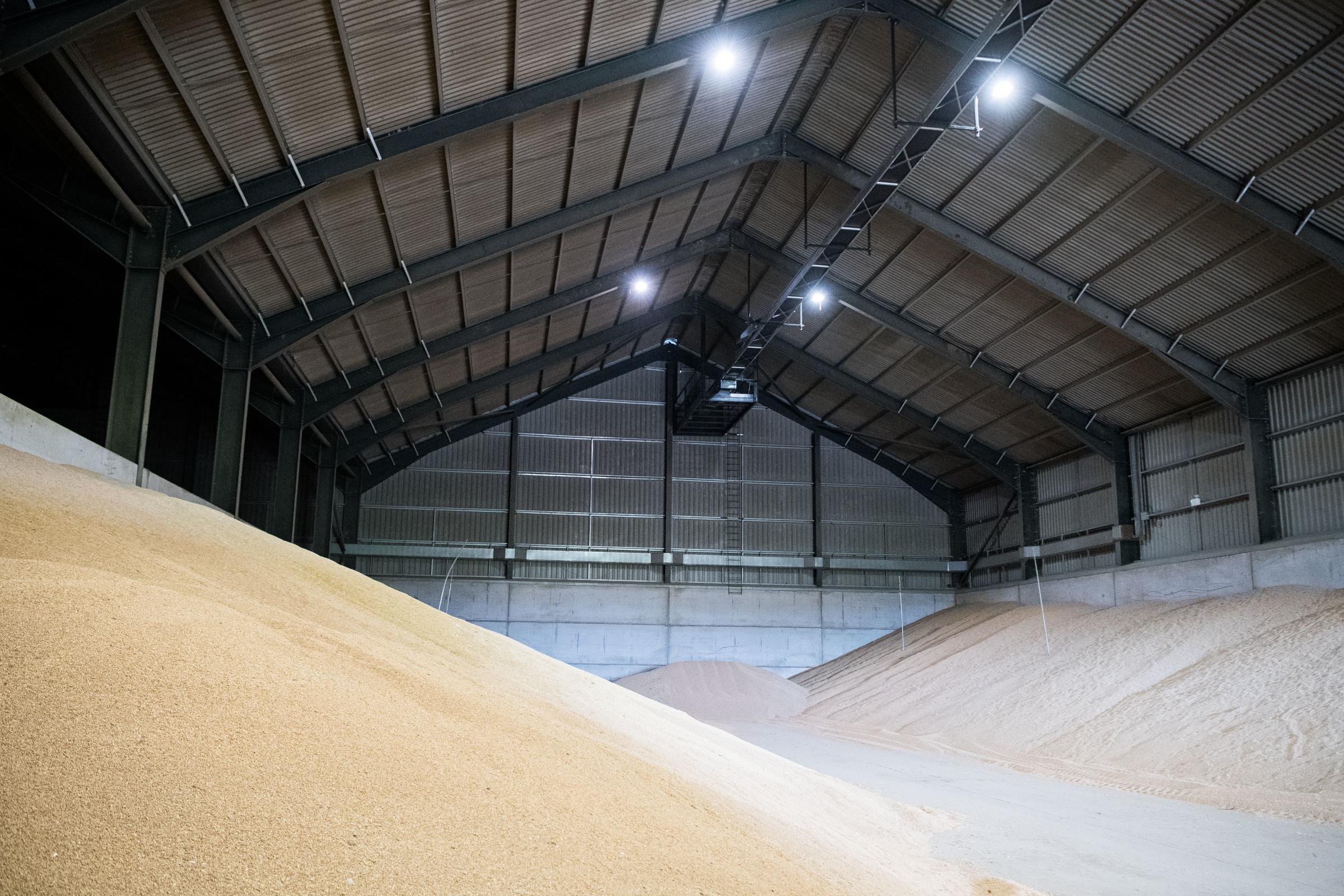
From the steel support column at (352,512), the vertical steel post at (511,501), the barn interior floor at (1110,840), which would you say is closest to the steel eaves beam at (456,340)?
the vertical steel post at (511,501)

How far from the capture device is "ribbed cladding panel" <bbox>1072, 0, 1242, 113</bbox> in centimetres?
1655

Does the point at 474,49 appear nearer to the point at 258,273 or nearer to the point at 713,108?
the point at 713,108

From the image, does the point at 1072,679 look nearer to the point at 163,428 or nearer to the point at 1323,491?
the point at 1323,491

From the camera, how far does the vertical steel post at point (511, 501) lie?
37188mm

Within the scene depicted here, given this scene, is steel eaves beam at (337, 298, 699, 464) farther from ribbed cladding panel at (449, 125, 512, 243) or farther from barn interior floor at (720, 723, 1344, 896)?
barn interior floor at (720, 723, 1344, 896)

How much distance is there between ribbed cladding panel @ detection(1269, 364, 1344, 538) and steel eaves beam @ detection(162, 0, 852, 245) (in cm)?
1563

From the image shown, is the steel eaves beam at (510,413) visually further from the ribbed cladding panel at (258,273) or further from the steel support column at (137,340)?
the steel support column at (137,340)

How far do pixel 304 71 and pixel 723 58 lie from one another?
8.18m

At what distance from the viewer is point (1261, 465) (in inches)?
979

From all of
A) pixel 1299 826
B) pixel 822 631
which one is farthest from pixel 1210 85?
pixel 822 631

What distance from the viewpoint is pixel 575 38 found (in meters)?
17.2

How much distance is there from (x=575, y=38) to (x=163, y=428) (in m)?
20.9

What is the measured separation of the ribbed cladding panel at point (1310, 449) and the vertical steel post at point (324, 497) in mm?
29115

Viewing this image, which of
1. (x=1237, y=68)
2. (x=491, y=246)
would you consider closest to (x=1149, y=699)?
(x=1237, y=68)
